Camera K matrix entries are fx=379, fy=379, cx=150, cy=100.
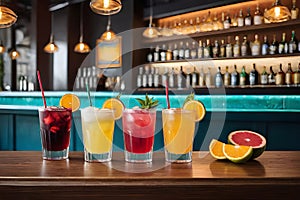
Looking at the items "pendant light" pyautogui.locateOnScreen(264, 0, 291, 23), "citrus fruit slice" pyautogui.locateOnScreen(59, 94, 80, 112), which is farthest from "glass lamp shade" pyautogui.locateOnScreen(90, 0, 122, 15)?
"citrus fruit slice" pyautogui.locateOnScreen(59, 94, 80, 112)

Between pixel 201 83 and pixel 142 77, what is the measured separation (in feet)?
3.54

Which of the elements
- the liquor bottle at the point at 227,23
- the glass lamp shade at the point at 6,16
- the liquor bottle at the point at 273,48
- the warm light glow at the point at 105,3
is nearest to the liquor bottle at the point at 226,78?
the liquor bottle at the point at 227,23

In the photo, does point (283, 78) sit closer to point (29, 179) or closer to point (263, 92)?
point (263, 92)

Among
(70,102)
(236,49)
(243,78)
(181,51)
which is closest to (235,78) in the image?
(243,78)

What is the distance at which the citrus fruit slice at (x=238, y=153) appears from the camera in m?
1.15

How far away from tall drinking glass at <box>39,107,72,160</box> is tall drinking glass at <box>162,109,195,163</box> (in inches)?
12.6

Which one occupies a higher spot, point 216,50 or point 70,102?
point 216,50

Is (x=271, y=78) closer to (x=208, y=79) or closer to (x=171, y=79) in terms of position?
(x=208, y=79)

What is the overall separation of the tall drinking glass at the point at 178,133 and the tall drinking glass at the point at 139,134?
0.17 ft

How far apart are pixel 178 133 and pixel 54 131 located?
1.28 feet

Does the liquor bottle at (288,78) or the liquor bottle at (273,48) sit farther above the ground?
the liquor bottle at (273,48)

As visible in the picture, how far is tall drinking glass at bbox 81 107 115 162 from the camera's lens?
3.85ft

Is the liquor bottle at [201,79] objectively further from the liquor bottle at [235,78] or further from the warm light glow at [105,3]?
the warm light glow at [105,3]

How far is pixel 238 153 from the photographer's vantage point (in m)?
1.17
